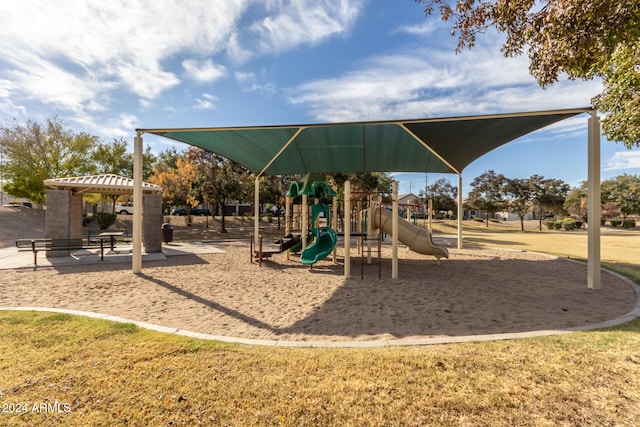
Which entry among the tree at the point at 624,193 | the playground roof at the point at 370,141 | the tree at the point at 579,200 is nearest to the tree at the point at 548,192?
the tree at the point at 579,200

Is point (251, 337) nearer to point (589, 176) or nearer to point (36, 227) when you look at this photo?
point (589, 176)

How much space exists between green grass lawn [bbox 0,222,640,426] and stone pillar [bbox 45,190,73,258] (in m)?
9.96

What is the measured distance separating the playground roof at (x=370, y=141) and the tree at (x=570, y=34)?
4.48ft

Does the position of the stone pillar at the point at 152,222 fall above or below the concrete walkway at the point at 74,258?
above

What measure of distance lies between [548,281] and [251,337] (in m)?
8.42

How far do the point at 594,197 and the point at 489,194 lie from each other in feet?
137

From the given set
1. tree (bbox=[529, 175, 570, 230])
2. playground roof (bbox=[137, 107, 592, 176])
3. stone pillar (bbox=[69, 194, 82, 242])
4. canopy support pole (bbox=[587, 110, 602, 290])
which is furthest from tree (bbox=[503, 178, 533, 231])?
stone pillar (bbox=[69, 194, 82, 242])

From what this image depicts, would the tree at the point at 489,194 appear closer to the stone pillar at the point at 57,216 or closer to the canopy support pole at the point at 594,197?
the canopy support pole at the point at 594,197

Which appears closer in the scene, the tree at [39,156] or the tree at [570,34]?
the tree at [570,34]

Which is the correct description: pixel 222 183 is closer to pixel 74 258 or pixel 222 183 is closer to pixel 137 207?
pixel 74 258

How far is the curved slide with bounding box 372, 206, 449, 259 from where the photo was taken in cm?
1091

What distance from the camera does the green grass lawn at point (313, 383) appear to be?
2.41 m

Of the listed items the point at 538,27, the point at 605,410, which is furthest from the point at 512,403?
the point at 538,27

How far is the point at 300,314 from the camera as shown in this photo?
213 inches
